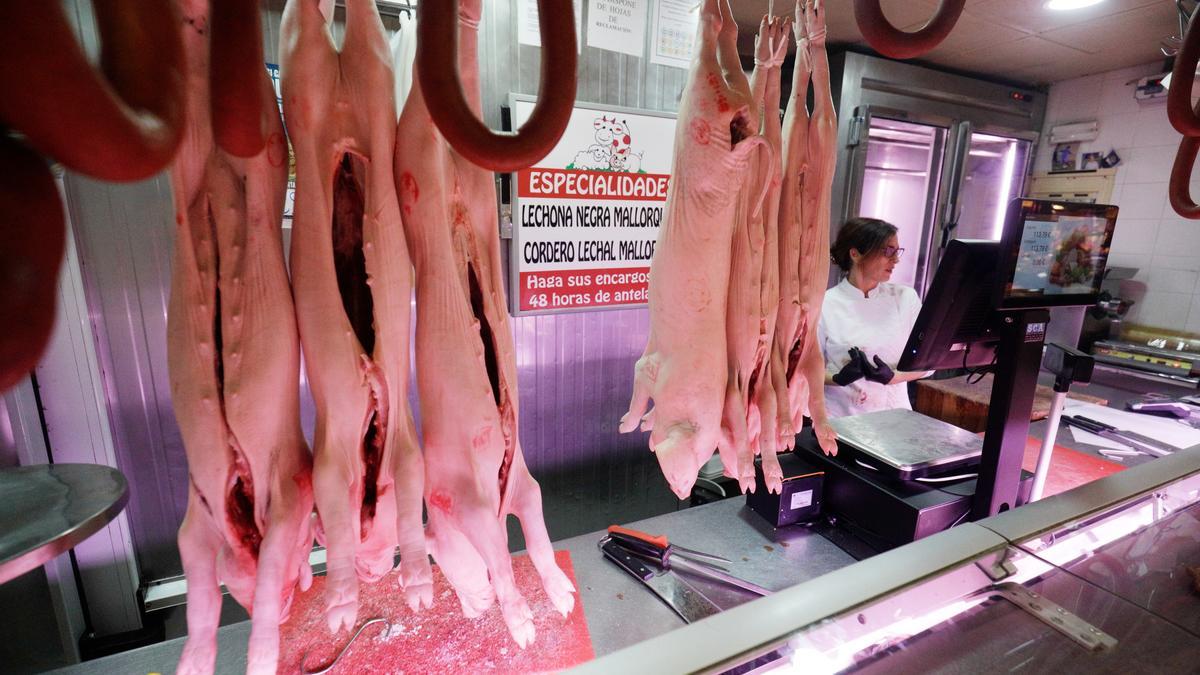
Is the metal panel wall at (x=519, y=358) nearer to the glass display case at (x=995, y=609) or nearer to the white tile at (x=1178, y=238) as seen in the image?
the glass display case at (x=995, y=609)

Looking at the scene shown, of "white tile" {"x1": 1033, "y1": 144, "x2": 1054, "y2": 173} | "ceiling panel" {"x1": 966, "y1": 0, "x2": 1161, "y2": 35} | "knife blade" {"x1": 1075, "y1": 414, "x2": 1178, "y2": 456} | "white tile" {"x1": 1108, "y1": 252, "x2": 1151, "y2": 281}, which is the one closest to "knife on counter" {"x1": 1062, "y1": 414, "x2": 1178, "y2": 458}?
"knife blade" {"x1": 1075, "y1": 414, "x2": 1178, "y2": 456}

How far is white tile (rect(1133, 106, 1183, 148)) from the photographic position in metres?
3.81

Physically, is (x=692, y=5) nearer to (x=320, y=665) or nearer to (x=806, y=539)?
(x=806, y=539)

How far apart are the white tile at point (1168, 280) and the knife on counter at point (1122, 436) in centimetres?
237

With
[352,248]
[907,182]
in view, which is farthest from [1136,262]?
[352,248]

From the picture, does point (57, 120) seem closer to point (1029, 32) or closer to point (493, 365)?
point (493, 365)

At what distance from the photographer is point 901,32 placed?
625mm

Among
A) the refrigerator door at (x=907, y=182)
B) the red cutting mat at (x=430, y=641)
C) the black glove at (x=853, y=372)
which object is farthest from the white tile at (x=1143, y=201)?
the red cutting mat at (x=430, y=641)

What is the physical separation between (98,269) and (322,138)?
159cm

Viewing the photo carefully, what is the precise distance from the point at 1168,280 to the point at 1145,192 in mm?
671

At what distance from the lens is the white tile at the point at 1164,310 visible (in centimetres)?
393

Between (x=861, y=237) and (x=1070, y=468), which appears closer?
(x=1070, y=468)

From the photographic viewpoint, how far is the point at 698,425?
99 centimetres

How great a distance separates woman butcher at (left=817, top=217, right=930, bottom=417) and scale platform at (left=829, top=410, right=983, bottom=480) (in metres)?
0.68
